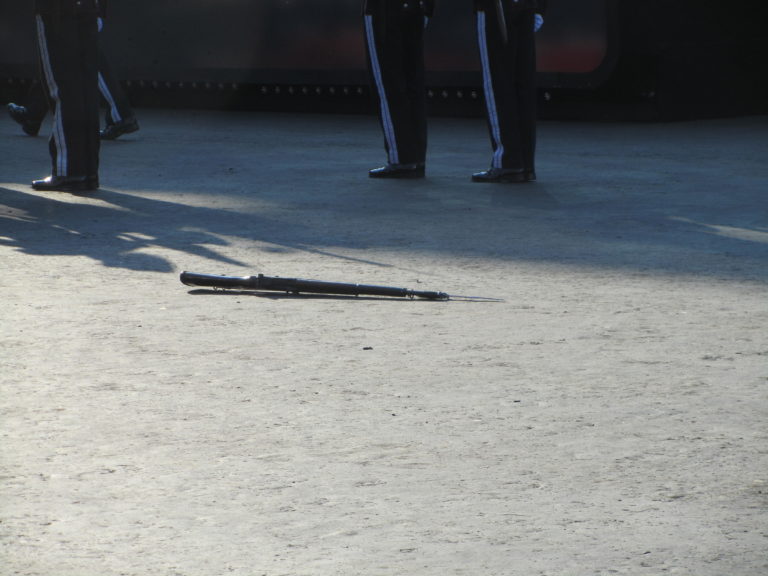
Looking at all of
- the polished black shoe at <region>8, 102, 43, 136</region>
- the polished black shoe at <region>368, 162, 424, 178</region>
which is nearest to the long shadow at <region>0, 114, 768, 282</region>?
the polished black shoe at <region>368, 162, 424, 178</region>

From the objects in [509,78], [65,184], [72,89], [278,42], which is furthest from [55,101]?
[278,42]

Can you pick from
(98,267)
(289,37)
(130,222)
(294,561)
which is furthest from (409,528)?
(289,37)

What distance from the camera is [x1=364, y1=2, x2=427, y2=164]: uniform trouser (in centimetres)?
815

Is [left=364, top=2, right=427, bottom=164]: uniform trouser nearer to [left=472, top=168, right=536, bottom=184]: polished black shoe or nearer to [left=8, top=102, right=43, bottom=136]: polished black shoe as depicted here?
[left=472, top=168, right=536, bottom=184]: polished black shoe

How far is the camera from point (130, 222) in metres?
6.71

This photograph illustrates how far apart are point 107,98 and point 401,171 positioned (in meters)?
3.24

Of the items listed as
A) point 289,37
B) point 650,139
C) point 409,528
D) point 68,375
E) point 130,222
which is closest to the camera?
point 409,528

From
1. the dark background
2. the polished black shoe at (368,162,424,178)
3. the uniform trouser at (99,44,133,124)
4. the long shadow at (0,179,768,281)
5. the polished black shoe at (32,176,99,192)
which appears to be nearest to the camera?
the long shadow at (0,179,768,281)

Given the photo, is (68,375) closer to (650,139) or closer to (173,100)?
(650,139)

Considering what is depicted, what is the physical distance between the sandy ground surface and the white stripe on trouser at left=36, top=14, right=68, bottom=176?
53 centimetres

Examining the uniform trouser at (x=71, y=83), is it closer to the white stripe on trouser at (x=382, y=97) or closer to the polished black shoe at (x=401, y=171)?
the white stripe on trouser at (x=382, y=97)

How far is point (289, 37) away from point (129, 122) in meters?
2.93

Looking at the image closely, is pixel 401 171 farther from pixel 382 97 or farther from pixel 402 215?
pixel 402 215

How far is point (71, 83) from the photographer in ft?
25.1
